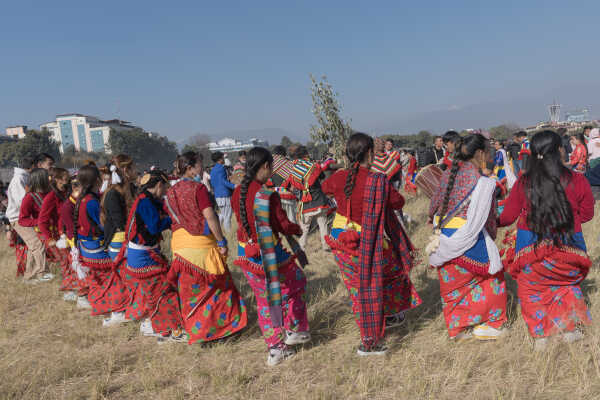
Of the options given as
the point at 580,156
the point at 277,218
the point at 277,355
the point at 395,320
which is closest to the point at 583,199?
the point at 395,320

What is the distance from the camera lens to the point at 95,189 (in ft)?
15.0

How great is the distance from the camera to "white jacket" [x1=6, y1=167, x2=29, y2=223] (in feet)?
20.6

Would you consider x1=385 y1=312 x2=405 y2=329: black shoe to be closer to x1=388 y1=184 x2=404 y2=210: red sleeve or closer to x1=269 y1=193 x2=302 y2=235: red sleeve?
x1=388 y1=184 x2=404 y2=210: red sleeve

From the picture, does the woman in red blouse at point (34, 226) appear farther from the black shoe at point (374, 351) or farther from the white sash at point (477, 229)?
the white sash at point (477, 229)

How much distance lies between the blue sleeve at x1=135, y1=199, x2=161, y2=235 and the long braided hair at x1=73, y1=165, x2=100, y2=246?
987mm

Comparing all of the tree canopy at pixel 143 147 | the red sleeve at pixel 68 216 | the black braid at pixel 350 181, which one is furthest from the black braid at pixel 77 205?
the tree canopy at pixel 143 147

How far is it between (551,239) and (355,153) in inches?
58.9

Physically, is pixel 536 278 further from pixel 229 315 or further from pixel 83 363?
pixel 83 363

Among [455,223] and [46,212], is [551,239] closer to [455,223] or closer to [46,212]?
[455,223]

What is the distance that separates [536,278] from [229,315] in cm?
250

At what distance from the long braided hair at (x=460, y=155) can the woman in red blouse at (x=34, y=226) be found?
4903mm

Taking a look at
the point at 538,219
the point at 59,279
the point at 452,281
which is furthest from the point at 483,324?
the point at 59,279

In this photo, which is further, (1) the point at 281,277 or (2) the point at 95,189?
(2) the point at 95,189

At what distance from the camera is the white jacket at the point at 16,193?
6289 millimetres
